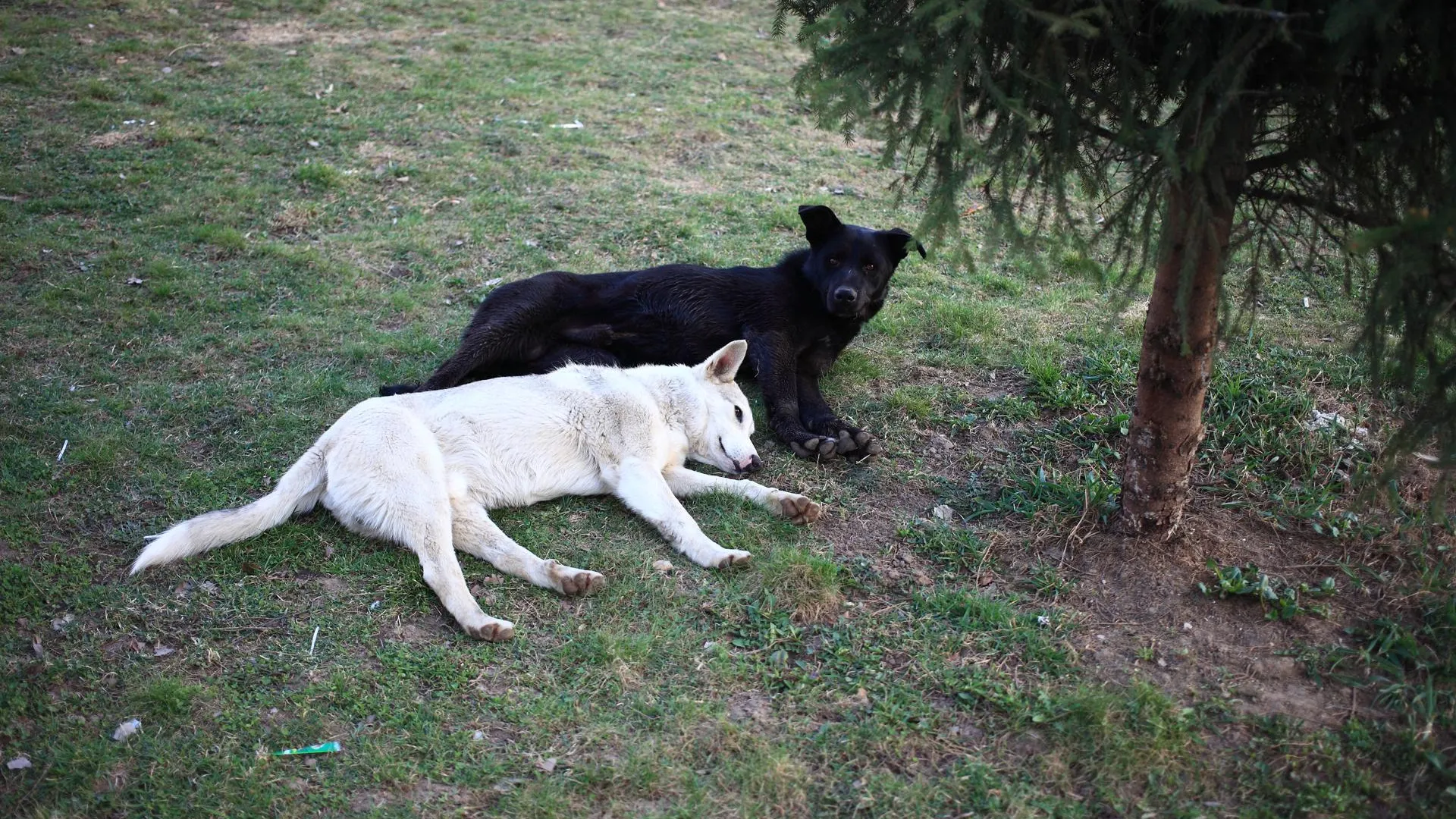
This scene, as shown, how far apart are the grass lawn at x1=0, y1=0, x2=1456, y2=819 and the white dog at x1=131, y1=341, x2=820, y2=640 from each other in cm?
13

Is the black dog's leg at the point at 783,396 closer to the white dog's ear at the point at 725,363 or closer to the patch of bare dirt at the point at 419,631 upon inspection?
the white dog's ear at the point at 725,363

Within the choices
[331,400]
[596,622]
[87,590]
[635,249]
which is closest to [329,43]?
[635,249]

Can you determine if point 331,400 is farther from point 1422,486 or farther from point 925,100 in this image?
point 1422,486

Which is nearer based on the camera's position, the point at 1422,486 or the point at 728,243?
the point at 1422,486

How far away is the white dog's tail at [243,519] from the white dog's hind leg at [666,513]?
143cm

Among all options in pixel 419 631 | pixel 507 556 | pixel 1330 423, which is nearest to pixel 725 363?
pixel 507 556

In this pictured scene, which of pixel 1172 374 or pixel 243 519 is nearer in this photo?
pixel 1172 374

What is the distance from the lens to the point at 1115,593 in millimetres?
4164

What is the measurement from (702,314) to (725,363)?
809 mm

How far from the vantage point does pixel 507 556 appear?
14.3 feet

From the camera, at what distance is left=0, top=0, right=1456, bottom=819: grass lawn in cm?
331

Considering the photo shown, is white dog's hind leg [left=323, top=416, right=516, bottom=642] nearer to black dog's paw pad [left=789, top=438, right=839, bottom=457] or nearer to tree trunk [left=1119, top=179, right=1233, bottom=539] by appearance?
black dog's paw pad [left=789, top=438, right=839, bottom=457]

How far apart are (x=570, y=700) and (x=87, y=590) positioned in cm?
219

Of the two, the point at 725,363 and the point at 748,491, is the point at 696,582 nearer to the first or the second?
the point at 748,491
